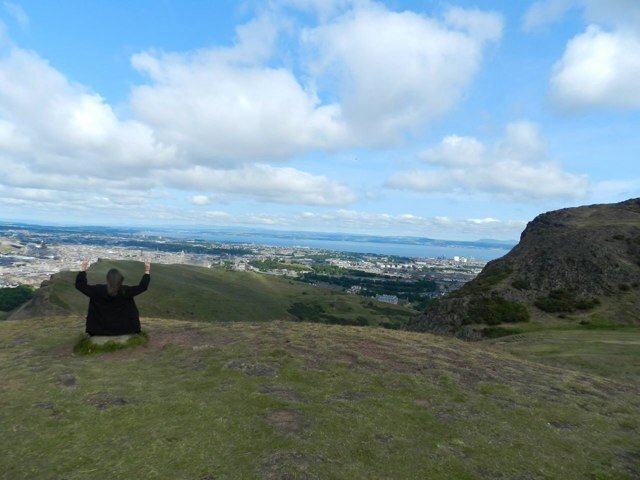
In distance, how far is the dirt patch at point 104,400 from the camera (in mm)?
13398

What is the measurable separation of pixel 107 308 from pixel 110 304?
9.4 inches

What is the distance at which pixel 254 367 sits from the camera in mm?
17797

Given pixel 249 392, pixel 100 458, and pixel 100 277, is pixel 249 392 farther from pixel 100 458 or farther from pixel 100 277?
pixel 100 277

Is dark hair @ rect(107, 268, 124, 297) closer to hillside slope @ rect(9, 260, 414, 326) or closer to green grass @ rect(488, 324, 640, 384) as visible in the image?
green grass @ rect(488, 324, 640, 384)

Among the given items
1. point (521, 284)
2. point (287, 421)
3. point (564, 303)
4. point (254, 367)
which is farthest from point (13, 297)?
point (287, 421)

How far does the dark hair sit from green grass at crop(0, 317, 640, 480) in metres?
2.84

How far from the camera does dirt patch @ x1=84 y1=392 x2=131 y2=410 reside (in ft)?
44.0

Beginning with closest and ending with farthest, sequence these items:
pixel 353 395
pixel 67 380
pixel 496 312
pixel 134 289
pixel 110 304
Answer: pixel 353 395 → pixel 67 380 → pixel 110 304 → pixel 134 289 → pixel 496 312

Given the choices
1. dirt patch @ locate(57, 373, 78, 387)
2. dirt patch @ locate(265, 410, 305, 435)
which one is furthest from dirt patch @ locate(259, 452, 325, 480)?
dirt patch @ locate(57, 373, 78, 387)

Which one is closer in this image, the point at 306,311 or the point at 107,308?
the point at 107,308

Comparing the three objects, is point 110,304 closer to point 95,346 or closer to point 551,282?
point 95,346

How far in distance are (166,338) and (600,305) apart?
51.0 metres

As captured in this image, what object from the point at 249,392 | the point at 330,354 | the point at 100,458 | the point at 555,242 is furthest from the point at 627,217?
the point at 100,458

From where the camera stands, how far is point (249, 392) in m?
15.0
